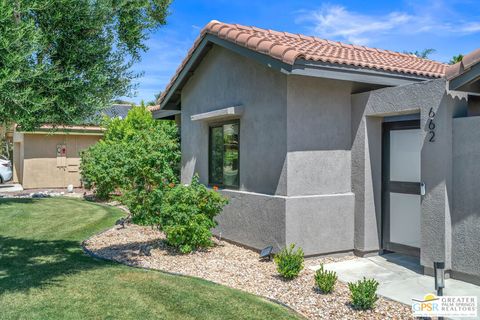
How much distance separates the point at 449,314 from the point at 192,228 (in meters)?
5.37

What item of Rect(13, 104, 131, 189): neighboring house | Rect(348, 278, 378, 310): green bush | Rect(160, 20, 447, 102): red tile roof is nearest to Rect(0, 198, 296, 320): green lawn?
Rect(348, 278, 378, 310): green bush

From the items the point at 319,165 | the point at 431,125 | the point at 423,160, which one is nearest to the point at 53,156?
the point at 319,165

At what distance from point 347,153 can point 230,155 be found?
3.11m

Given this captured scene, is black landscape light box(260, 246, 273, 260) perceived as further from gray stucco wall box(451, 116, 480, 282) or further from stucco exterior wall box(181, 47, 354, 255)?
gray stucco wall box(451, 116, 480, 282)

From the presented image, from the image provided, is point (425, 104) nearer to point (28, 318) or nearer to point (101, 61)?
point (101, 61)

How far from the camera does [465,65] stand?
7.19 metres

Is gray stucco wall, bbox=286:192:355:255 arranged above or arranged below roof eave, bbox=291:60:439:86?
below

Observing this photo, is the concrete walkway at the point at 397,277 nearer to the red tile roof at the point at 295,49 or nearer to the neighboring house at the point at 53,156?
the red tile roof at the point at 295,49

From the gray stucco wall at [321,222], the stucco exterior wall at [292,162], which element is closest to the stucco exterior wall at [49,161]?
the stucco exterior wall at [292,162]

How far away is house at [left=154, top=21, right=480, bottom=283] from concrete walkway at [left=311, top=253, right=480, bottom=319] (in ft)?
0.94

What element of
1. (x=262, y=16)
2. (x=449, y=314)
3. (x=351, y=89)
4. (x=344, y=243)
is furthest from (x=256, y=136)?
(x=262, y=16)

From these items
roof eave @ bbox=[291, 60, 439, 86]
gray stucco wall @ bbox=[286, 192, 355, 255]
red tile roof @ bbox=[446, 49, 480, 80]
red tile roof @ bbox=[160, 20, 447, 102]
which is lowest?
gray stucco wall @ bbox=[286, 192, 355, 255]

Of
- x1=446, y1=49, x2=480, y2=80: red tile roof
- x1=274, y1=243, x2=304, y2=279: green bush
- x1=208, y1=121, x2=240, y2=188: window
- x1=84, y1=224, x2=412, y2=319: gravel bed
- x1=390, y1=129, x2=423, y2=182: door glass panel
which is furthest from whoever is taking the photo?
x1=208, y1=121, x2=240, y2=188: window

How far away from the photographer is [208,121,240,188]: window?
10.9m
